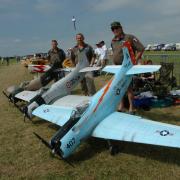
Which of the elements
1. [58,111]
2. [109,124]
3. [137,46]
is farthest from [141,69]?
[58,111]

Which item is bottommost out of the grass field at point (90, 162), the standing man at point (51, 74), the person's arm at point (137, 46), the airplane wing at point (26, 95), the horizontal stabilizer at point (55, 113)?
the grass field at point (90, 162)

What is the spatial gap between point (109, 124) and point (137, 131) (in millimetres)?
712

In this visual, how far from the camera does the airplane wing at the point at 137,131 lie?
16.7ft

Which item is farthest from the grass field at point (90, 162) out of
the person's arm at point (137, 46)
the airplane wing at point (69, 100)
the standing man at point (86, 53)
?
the standing man at point (86, 53)

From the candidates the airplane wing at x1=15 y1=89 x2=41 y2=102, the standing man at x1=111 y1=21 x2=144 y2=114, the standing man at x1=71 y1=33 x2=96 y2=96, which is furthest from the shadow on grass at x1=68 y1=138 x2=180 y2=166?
the airplane wing at x1=15 y1=89 x2=41 y2=102

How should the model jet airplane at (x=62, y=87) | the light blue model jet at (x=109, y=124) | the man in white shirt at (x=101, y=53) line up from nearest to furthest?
the light blue model jet at (x=109, y=124)
the model jet airplane at (x=62, y=87)
the man in white shirt at (x=101, y=53)

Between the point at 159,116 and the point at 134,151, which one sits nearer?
the point at 134,151

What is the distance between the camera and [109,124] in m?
6.04

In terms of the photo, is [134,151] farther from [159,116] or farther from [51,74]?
[51,74]

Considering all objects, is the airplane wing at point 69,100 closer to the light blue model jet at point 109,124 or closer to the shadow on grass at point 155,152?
the light blue model jet at point 109,124

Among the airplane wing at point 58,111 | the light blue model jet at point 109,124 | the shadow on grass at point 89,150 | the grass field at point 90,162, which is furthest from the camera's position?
the airplane wing at point 58,111

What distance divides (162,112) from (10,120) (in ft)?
14.8

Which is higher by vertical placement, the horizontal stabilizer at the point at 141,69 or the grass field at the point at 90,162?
the horizontal stabilizer at the point at 141,69

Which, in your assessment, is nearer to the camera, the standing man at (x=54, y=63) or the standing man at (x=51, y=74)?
the standing man at (x=51, y=74)
